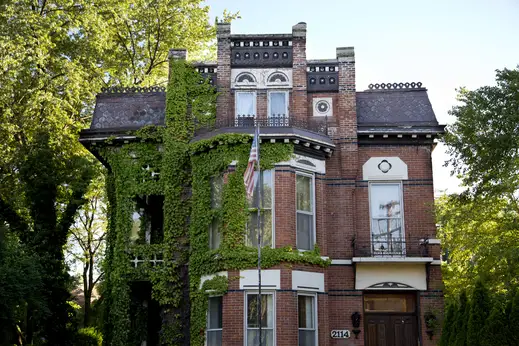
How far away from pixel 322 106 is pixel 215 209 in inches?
201

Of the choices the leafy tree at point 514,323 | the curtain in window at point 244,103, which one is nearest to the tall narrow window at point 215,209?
the curtain in window at point 244,103

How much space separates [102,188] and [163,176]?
43.0ft

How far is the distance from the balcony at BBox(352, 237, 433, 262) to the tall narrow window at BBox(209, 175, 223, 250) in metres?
4.17

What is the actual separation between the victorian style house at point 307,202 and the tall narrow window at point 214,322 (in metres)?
0.04

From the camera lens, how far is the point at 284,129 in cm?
2061

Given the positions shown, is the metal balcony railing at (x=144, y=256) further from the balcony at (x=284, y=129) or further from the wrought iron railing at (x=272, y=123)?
the wrought iron railing at (x=272, y=123)

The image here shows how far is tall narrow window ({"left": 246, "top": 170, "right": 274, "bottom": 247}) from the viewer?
20.2 m

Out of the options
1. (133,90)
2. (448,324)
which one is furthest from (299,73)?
(448,324)

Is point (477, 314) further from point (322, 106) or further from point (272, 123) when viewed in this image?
point (322, 106)

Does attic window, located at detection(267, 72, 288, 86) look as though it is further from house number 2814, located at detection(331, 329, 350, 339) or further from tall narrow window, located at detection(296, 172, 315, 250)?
house number 2814, located at detection(331, 329, 350, 339)

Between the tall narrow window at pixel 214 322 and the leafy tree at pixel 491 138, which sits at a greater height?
the leafy tree at pixel 491 138

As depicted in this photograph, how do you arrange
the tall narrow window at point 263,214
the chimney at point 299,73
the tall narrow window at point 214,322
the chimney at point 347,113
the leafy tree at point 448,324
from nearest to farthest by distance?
the leafy tree at point 448,324 → the tall narrow window at point 214,322 → the tall narrow window at point 263,214 → the chimney at point 347,113 → the chimney at point 299,73

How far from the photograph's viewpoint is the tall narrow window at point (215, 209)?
20.6 metres

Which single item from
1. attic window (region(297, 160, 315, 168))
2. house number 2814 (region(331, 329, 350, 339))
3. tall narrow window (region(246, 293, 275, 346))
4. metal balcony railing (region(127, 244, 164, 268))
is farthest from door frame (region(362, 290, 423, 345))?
metal balcony railing (region(127, 244, 164, 268))
